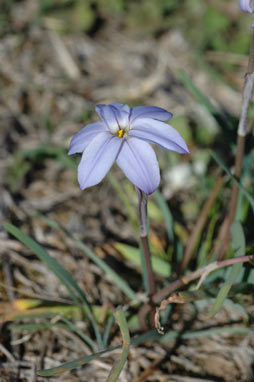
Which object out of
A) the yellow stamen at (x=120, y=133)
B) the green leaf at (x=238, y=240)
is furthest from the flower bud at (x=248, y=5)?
the green leaf at (x=238, y=240)

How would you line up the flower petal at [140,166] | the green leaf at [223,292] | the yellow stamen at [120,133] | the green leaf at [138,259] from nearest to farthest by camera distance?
the flower petal at [140,166] < the yellow stamen at [120,133] < the green leaf at [223,292] < the green leaf at [138,259]

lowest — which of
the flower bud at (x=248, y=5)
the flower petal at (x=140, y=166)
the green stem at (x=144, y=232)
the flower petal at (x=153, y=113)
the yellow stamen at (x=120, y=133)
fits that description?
the green stem at (x=144, y=232)

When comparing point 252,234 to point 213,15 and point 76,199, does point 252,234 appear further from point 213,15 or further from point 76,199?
point 213,15

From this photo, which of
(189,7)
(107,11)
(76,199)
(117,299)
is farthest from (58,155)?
(189,7)

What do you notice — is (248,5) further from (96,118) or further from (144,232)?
(96,118)

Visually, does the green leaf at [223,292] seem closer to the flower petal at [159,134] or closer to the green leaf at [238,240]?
the green leaf at [238,240]

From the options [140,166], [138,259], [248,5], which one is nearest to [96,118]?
[138,259]
